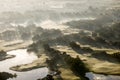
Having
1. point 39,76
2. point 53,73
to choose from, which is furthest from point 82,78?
point 39,76

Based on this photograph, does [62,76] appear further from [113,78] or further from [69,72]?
[113,78]

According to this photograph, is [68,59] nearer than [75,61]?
No

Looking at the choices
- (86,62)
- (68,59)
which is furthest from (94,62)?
(68,59)

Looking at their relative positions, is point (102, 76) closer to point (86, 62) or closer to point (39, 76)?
point (86, 62)

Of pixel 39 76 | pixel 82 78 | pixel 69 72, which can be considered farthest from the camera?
pixel 39 76

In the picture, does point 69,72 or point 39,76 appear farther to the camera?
point 39,76

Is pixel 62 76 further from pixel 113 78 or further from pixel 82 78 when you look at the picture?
pixel 113 78

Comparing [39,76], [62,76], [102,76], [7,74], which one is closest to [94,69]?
[102,76]

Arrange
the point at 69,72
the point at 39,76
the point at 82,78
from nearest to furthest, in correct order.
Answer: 1. the point at 82,78
2. the point at 69,72
3. the point at 39,76
